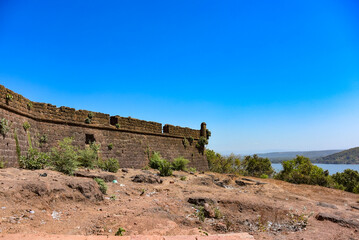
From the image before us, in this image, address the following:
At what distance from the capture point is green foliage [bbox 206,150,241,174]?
28.1 meters

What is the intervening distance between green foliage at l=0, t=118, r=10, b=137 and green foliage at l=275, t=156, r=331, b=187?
728 inches

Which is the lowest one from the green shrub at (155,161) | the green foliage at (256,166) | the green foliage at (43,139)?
the green foliage at (256,166)

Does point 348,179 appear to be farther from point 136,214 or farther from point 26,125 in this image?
point 26,125

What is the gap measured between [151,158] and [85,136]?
5.04 m

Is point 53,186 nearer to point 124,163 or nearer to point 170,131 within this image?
point 124,163

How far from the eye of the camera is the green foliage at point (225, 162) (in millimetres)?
28116

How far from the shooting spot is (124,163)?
1397cm

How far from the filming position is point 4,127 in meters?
7.82

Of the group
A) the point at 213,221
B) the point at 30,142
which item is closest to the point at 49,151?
the point at 30,142

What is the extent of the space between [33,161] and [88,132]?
178 inches

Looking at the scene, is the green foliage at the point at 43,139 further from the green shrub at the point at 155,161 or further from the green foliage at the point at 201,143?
the green foliage at the point at 201,143

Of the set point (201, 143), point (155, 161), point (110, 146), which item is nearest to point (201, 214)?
point (110, 146)

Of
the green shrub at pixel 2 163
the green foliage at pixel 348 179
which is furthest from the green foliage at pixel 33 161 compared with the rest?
the green foliage at pixel 348 179

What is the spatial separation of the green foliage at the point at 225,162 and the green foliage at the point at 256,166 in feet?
3.19
